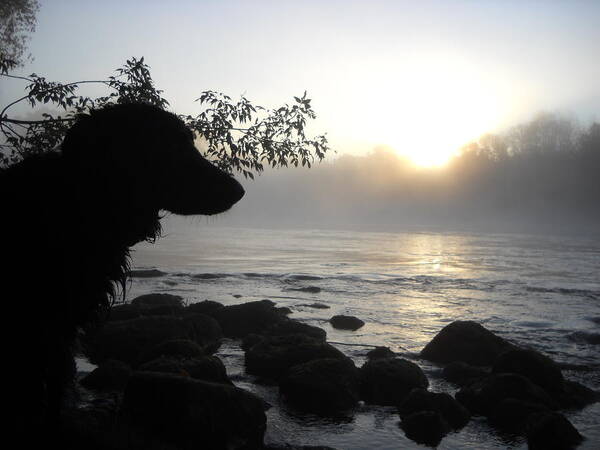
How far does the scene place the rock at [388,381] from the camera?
759 cm

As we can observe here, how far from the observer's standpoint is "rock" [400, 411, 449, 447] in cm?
629

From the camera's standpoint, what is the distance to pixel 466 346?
33.2 feet

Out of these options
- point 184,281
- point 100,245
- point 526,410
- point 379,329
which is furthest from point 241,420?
point 184,281

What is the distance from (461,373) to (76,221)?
7.52 metres

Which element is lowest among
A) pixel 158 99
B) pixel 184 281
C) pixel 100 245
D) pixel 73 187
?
pixel 184 281

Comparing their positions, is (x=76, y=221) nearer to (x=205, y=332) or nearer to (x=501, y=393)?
(x=501, y=393)

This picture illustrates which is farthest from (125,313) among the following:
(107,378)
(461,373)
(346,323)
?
(461,373)

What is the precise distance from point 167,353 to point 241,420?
8.04 feet

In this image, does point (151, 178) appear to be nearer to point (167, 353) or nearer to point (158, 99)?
point (167, 353)

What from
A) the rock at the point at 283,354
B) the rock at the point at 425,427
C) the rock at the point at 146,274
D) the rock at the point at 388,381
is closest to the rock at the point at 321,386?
the rock at the point at 388,381

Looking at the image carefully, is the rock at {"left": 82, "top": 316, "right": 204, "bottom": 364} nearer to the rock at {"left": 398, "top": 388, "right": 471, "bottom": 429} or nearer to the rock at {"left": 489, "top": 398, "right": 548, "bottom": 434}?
the rock at {"left": 398, "top": 388, "right": 471, "bottom": 429}

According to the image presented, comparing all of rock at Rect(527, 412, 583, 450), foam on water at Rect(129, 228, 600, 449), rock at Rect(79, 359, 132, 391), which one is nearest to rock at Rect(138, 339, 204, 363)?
rock at Rect(79, 359, 132, 391)

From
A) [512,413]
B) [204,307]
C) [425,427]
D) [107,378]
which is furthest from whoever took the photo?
[204,307]

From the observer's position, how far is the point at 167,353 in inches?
303
